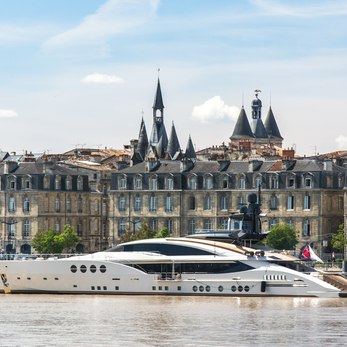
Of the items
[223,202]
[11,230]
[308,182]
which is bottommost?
[11,230]

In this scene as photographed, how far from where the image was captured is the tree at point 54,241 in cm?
17165

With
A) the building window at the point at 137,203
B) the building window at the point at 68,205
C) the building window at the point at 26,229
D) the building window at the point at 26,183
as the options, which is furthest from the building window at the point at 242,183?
the building window at the point at 26,229

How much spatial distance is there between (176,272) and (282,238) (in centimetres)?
4802

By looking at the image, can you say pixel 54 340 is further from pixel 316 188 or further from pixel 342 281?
pixel 316 188

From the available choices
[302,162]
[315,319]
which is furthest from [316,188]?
[315,319]

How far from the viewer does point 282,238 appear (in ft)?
534

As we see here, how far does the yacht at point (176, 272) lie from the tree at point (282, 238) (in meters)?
45.5

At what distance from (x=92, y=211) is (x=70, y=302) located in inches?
2922

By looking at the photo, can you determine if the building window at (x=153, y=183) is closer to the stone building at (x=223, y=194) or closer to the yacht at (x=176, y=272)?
the stone building at (x=223, y=194)

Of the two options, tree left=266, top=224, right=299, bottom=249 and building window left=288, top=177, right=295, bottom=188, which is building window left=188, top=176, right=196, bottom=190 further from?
tree left=266, top=224, right=299, bottom=249

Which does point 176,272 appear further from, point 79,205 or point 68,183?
point 79,205

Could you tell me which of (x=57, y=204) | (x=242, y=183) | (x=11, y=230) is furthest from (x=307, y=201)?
(x=11, y=230)

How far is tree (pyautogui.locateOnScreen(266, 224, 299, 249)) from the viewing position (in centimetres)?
16162

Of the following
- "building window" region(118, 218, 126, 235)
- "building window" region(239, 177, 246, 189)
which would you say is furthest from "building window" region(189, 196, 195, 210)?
"building window" region(118, 218, 126, 235)
